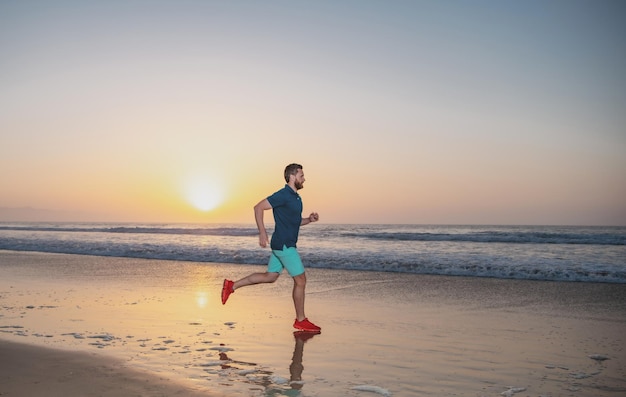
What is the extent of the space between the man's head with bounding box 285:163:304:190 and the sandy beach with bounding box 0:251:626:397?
1.79 m

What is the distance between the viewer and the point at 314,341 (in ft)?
20.0

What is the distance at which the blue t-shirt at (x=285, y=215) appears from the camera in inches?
265

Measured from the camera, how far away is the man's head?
686 cm

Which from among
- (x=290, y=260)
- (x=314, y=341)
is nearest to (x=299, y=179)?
(x=290, y=260)

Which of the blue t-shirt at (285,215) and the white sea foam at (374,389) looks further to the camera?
the blue t-shirt at (285,215)

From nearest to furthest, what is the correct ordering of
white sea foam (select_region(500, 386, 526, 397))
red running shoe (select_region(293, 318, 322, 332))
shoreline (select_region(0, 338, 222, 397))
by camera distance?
shoreline (select_region(0, 338, 222, 397)) < white sea foam (select_region(500, 386, 526, 397)) < red running shoe (select_region(293, 318, 322, 332))

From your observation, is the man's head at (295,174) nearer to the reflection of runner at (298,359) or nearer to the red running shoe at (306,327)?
the red running shoe at (306,327)

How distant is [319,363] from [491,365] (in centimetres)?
155

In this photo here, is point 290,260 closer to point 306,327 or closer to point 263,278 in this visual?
point 263,278

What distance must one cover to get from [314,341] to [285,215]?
1.57 metres

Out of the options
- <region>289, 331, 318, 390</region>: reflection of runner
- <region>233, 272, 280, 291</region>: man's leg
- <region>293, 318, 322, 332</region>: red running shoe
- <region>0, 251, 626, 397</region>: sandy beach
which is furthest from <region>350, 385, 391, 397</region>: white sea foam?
<region>233, 272, 280, 291</region>: man's leg

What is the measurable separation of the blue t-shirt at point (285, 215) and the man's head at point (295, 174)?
11 cm

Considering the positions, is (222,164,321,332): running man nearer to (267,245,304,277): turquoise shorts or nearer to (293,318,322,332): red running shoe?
(267,245,304,277): turquoise shorts

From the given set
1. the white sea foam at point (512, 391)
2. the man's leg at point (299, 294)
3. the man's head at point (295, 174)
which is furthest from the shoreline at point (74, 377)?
the man's head at point (295, 174)
